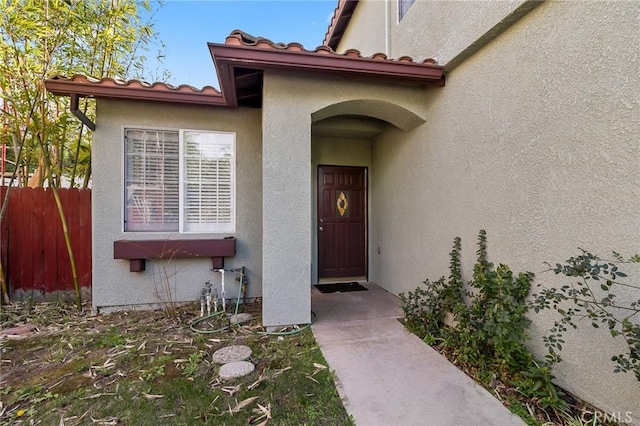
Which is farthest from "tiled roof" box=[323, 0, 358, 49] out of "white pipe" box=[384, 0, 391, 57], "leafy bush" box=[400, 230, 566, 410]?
"leafy bush" box=[400, 230, 566, 410]

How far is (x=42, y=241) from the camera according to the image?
14.3 ft

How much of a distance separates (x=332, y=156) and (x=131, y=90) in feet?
11.2

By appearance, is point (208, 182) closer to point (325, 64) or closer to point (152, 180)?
point (152, 180)

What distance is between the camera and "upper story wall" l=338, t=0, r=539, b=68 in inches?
107

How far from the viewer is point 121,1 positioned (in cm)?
430

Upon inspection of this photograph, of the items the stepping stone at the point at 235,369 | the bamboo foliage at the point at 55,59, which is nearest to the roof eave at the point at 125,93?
the bamboo foliage at the point at 55,59

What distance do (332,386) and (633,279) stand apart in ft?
7.31

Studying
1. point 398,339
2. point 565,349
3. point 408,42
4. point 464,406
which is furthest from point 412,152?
point 464,406

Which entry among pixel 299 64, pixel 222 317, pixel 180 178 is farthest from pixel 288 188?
pixel 222 317

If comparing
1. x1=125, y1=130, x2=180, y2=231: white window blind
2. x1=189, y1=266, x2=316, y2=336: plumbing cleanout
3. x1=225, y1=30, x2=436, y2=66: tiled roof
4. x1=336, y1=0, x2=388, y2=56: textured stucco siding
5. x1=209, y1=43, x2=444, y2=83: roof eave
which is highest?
x1=336, y1=0, x2=388, y2=56: textured stucco siding

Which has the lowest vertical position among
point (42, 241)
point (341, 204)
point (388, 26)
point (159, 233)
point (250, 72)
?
point (42, 241)

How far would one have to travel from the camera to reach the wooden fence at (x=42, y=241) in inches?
168

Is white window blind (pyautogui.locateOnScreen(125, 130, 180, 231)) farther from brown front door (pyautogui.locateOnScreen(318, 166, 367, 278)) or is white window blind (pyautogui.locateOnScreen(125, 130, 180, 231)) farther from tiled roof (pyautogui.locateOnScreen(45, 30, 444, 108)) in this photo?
brown front door (pyautogui.locateOnScreen(318, 166, 367, 278))

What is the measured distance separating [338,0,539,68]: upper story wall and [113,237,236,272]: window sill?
383cm
